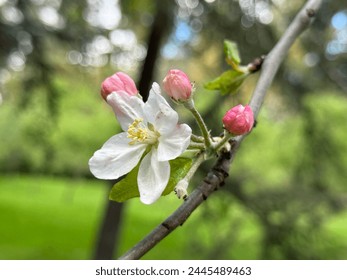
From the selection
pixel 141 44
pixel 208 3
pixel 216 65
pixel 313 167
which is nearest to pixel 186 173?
pixel 208 3

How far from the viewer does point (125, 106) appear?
2.10 ft

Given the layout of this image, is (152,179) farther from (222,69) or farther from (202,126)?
(222,69)

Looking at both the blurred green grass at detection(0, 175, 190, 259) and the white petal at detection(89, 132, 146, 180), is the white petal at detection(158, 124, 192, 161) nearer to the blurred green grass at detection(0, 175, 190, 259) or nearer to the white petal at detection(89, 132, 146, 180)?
the white petal at detection(89, 132, 146, 180)

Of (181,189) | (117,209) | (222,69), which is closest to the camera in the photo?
(181,189)

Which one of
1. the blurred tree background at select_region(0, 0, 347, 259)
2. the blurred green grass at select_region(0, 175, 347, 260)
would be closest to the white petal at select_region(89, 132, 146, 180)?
the blurred tree background at select_region(0, 0, 347, 259)

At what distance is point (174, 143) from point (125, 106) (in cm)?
8

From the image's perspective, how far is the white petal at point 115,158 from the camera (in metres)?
0.62

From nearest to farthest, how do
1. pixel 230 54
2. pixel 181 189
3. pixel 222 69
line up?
pixel 181 189
pixel 230 54
pixel 222 69

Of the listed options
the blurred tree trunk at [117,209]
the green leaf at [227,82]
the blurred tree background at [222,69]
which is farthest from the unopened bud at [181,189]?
the blurred tree trunk at [117,209]

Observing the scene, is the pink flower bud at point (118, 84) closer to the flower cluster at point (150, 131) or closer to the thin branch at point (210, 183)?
the flower cluster at point (150, 131)

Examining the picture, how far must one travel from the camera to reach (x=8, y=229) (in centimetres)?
788

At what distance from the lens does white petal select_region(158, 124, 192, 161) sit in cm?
59

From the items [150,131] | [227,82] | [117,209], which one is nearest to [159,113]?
[150,131]

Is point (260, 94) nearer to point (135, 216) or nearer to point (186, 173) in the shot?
point (186, 173)
